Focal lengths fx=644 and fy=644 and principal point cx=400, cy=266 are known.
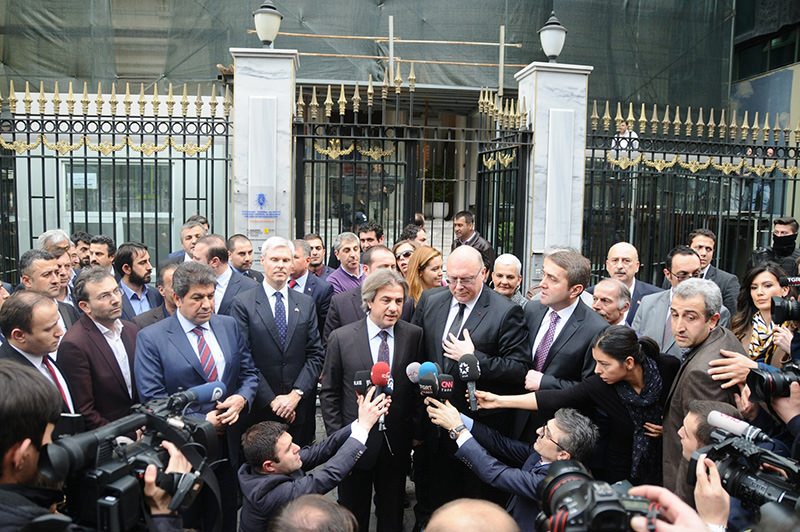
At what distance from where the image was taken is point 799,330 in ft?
12.0

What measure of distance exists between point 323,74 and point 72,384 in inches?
456

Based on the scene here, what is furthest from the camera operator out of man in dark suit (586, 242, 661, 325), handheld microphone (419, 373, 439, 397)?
man in dark suit (586, 242, 661, 325)

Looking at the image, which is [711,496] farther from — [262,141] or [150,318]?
[262,141]

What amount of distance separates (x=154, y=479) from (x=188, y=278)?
5.78 ft

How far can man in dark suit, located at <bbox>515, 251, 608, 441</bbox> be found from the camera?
159 inches

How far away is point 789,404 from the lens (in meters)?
3.00

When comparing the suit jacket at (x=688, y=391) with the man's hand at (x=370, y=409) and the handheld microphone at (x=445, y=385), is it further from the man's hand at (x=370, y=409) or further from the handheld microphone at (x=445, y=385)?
the man's hand at (x=370, y=409)

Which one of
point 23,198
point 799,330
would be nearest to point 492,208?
point 799,330

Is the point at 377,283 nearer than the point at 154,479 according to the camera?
No

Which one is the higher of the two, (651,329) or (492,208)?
(492,208)

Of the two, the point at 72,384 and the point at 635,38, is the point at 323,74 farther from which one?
the point at 72,384

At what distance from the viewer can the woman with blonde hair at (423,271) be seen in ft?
18.3

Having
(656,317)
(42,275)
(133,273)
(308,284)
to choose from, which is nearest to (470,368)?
Answer: (656,317)

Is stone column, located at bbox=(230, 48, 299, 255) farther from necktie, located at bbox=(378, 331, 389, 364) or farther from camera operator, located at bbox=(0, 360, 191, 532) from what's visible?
camera operator, located at bbox=(0, 360, 191, 532)
